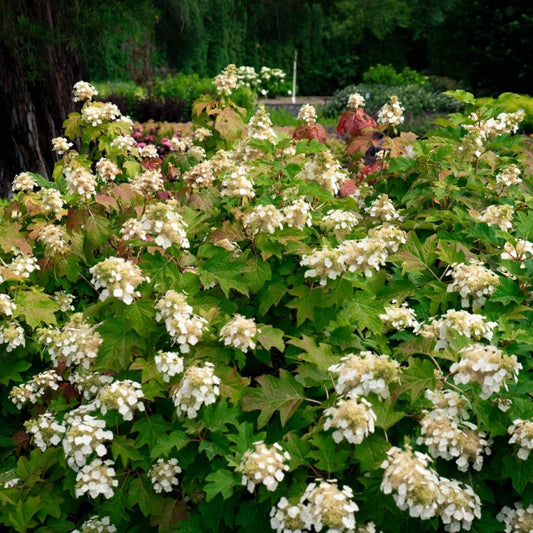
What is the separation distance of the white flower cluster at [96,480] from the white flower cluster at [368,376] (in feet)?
2.49

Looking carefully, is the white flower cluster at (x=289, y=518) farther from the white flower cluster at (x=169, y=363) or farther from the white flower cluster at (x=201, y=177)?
the white flower cluster at (x=201, y=177)

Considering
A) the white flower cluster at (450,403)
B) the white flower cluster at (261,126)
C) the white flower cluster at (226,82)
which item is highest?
the white flower cluster at (226,82)

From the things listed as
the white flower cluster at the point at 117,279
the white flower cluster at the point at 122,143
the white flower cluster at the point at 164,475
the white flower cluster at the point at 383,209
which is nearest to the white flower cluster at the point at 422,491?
the white flower cluster at the point at 164,475

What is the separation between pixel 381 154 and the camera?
3.58m

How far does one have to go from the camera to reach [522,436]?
1703mm

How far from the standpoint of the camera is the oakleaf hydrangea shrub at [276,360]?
5.64 feet

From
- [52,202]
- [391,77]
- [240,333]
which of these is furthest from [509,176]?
[391,77]

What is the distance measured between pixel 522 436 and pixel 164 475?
1027mm

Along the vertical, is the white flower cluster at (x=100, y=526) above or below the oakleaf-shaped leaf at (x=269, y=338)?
below

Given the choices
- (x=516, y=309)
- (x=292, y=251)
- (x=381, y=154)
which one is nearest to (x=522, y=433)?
(x=516, y=309)

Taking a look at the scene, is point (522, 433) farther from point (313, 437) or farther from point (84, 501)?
point (84, 501)

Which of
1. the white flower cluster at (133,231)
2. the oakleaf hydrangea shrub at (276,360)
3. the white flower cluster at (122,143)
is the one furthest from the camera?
the white flower cluster at (122,143)

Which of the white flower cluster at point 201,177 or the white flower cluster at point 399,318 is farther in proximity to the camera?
the white flower cluster at point 201,177

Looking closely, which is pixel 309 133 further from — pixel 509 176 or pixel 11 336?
pixel 11 336
